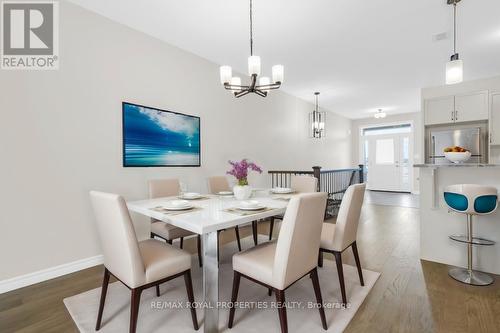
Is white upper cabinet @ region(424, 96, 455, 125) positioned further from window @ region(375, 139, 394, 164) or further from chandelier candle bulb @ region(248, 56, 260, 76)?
window @ region(375, 139, 394, 164)

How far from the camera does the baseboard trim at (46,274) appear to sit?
205 centimetres

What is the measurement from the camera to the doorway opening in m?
7.96

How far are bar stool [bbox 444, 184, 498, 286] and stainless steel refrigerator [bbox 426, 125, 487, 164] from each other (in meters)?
2.34

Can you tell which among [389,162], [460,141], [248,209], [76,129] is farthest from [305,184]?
[389,162]

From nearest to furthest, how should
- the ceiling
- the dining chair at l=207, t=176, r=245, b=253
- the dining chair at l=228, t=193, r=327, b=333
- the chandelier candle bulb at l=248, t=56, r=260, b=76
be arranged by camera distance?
the dining chair at l=228, t=193, r=327, b=333 < the chandelier candle bulb at l=248, t=56, r=260, b=76 < the ceiling < the dining chair at l=207, t=176, r=245, b=253

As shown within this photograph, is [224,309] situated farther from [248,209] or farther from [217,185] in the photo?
[217,185]

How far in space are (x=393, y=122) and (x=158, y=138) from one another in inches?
316

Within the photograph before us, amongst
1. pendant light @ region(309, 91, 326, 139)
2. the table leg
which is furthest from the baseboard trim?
pendant light @ region(309, 91, 326, 139)

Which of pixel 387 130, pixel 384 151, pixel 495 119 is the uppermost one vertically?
pixel 387 130

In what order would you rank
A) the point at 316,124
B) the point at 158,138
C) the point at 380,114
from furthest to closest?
1. the point at 380,114
2. the point at 316,124
3. the point at 158,138

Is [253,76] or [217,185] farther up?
[253,76]

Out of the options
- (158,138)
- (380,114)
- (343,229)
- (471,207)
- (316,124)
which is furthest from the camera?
(380,114)

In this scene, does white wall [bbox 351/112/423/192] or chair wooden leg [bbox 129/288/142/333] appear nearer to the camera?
chair wooden leg [bbox 129/288/142/333]

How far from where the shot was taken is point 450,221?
2.48m
